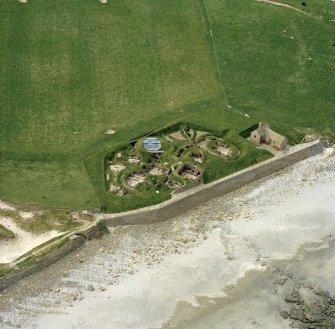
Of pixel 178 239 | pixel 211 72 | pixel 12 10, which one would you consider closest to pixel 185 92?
pixel 211 72

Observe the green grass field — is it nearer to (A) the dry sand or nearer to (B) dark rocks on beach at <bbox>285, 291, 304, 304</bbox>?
(A) the dry sand

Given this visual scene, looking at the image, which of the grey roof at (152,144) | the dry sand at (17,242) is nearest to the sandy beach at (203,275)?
the dry sand at (17,242)

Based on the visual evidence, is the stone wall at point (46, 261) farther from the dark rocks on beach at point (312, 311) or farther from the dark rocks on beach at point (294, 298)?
the dark rocks on beach at point (312, 311)

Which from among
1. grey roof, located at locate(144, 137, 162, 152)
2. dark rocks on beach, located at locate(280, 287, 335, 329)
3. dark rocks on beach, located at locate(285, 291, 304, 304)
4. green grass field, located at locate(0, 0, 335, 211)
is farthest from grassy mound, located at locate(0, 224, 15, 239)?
dark rocks on beach, located at locate(285, 291, 304, 304)

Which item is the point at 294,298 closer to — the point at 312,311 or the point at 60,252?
the point at 312,311

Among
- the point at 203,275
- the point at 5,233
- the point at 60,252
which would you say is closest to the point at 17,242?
the point at 5,233

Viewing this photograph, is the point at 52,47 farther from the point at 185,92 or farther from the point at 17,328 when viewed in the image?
the point at 17,328
